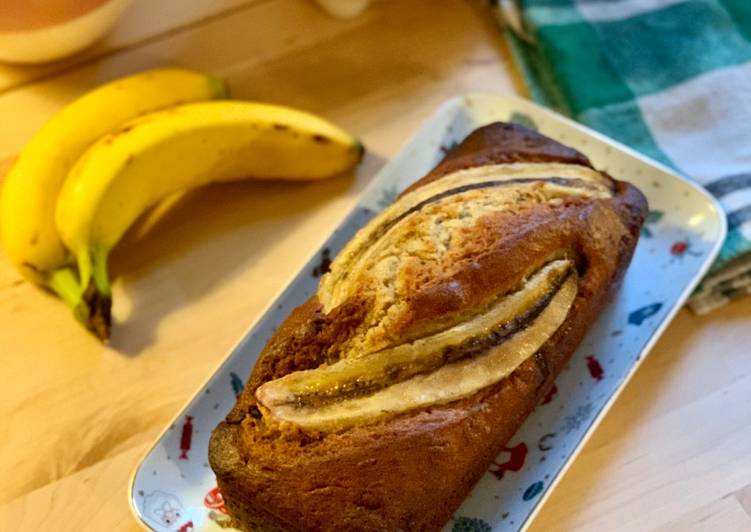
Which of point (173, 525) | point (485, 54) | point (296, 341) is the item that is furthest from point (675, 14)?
point (173, 525)

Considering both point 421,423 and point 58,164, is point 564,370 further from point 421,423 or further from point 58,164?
point 58,164

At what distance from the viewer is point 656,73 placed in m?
1.21

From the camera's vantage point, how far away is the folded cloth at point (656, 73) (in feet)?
3.73

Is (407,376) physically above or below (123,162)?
below

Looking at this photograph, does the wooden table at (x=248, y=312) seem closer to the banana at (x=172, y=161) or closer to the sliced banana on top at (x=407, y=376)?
the banana at (x=172, y=161)

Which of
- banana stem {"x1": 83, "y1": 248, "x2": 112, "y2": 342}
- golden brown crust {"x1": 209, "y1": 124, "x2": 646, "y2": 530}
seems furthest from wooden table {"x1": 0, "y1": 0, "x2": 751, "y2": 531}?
golden brown crust {"x1": 209, "y1": 124, "x2": 646, "y2": 530}

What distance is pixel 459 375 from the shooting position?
0.75m

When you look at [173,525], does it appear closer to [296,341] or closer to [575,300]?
[296,341]

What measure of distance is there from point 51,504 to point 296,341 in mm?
329

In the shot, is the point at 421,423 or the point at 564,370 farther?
the point at 564,370

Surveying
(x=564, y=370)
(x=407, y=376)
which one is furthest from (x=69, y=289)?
(x=564, y=370)

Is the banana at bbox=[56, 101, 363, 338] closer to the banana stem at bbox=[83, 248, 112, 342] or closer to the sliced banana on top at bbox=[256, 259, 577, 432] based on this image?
the banana stem at bbox=[83, 248, 112, 342]

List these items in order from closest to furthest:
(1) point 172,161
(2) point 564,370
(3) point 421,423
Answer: (3) point 421,423 < (2) point 564,370 < (1) point 172,161

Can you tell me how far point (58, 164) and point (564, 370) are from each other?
2.13ft
